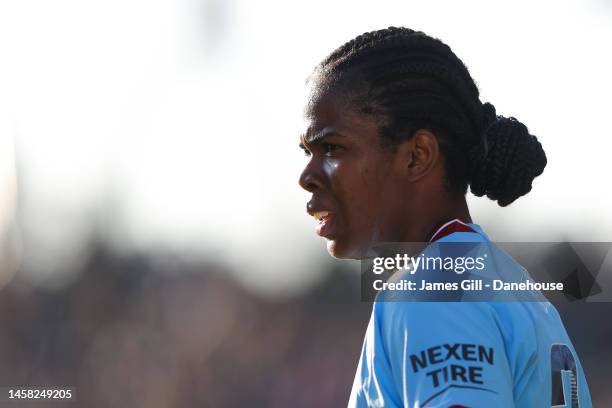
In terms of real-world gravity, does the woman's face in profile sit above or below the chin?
above

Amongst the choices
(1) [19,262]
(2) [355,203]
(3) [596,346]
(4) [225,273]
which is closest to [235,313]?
(4) [225,273]

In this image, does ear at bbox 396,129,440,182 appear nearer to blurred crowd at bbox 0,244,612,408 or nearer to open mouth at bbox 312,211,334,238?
open mouth at bbox 312,211,334,238

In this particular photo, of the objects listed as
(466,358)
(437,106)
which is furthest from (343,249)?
(466,358)

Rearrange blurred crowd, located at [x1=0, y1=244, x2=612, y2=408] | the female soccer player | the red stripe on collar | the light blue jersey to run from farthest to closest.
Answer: blurred crowd, located at [x1=0, y1=244, x2=612, y2=408] → the red stripe on collar → the female soccer player → the light blue jersey

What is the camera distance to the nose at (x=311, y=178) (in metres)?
2.60

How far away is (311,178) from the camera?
8.55ft

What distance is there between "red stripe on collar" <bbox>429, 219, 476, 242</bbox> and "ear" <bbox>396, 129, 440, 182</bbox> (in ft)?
0.47

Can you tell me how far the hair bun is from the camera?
262 centimetres

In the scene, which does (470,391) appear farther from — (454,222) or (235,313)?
(235,313)

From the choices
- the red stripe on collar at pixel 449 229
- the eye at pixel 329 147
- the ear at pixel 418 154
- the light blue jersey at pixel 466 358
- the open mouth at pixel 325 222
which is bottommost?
the light blue jersey at pixel 466 358

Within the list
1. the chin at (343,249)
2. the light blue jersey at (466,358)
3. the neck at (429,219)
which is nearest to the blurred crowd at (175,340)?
the chin at (343,249)

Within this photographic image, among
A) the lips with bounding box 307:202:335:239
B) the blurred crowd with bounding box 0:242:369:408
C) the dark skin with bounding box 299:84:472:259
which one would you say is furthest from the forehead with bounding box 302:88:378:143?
the blurred crowd with bounding box 0:242:369:408

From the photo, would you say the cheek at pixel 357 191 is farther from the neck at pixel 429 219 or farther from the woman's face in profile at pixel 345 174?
the neck at pixel 429 219

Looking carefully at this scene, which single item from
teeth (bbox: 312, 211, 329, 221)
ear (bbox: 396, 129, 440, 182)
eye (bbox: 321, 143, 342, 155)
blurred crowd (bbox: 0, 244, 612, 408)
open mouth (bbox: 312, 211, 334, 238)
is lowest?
open mouth (bbox: 312, 211, 334, 238)
